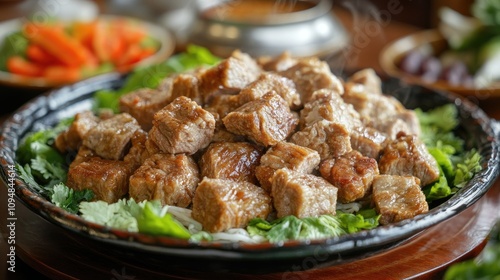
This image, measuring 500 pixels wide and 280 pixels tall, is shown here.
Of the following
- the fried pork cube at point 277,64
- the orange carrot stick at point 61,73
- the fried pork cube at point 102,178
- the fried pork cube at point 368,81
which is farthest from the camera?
the orange carrot stick at point 61,73

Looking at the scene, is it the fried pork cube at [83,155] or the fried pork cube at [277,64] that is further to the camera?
the fried pork cube at [277,64]

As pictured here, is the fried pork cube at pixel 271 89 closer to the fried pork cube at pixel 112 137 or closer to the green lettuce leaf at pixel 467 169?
the fried pork cube at pixel 112 137

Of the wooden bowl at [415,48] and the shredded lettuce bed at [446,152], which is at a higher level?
the shredded lettuce bed at [446,152]

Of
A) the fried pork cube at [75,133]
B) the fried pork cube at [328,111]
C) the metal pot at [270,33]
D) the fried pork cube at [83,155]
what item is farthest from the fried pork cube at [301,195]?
the metal pot at [270,33]

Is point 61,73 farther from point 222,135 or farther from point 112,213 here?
point 112,213

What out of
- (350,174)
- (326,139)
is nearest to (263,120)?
(326,139)

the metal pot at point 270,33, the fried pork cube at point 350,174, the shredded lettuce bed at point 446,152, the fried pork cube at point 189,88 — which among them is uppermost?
the fried pork cube at point 189,88
